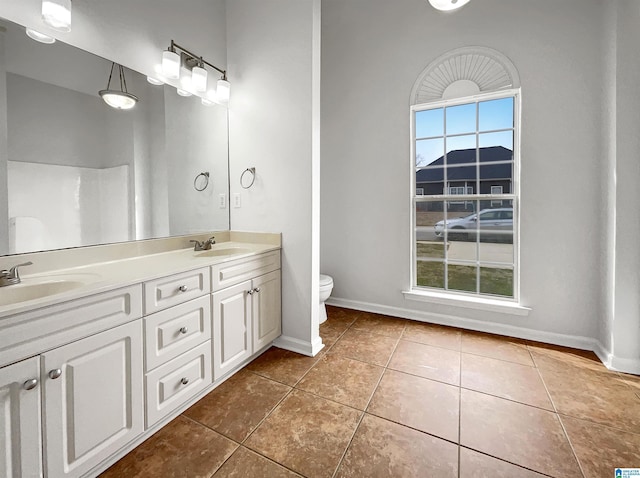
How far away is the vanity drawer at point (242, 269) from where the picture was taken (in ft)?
5.46

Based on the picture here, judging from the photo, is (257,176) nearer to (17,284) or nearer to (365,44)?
(17,284)

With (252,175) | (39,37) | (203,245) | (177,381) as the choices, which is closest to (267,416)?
(177,381)

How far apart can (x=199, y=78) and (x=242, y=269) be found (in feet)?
4.69

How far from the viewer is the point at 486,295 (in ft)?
8.36

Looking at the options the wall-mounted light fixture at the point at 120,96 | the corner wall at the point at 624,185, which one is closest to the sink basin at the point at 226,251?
the wall-mounted light fixture at the point at 120,96

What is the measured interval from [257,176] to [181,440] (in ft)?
5.74

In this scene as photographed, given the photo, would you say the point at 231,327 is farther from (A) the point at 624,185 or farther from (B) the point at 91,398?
(A) the point at 624,185

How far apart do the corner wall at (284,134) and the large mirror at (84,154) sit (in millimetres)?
398

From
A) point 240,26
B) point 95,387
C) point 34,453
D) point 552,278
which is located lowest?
point 34,453

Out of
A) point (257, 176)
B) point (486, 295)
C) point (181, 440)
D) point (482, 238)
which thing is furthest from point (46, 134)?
point (486, 295)

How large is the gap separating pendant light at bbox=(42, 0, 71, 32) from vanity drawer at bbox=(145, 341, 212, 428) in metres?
1.72

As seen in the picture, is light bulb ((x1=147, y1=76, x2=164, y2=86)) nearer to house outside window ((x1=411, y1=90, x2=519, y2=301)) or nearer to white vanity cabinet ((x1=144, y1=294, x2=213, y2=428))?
white vanity cabinet ((x1=144, y1=294, x2=213, y2=428))

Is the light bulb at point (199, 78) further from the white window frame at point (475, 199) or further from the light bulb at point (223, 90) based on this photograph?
the white window frame at point (475, 199)

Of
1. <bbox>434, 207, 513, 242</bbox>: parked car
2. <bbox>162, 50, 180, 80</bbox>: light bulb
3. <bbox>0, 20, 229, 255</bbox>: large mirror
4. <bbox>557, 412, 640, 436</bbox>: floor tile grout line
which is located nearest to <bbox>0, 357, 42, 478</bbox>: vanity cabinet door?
<bbox>0, 20, 229, 255</bbox>: large mirror
